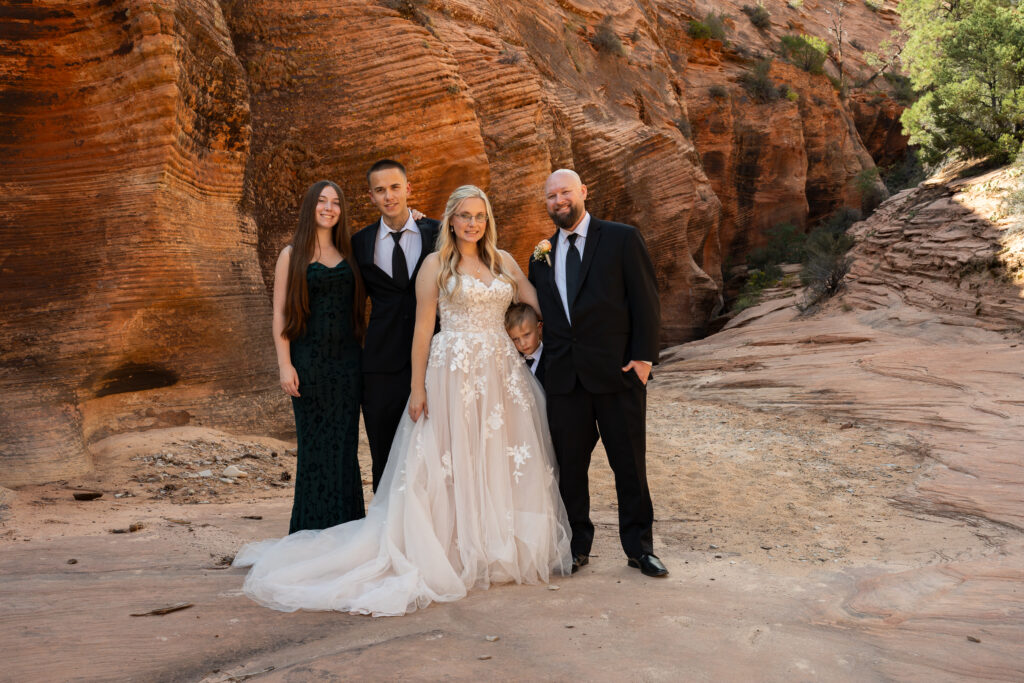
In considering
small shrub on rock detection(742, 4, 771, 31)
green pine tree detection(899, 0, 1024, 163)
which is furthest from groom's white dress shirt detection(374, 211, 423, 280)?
small shrub on rock detection(742, 4, 771, 31)

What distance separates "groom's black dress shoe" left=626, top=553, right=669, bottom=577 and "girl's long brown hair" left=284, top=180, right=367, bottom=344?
1986 millimetres

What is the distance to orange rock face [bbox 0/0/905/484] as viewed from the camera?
21.0 ft

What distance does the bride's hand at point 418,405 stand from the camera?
4039mm

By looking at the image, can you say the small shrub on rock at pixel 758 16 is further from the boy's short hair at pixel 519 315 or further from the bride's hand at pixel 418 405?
the bride's hand at pixel 418 405

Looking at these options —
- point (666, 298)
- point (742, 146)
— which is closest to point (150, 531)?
Result: point (666, 298)

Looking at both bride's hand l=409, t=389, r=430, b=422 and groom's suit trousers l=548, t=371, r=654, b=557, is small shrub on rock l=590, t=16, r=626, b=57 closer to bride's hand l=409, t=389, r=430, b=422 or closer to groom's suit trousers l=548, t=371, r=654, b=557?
groom's suit trousers l=548, t=371, r=654, b=557

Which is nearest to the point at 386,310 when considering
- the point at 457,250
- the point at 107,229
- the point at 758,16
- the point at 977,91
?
the point at 457,250

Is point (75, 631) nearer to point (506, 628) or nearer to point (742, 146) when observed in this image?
point (506, 628)

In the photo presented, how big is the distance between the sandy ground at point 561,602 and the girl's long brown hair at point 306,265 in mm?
1373

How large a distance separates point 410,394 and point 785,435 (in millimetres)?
6027

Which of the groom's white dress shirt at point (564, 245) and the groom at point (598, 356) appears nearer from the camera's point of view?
the groom at point (598, 356)

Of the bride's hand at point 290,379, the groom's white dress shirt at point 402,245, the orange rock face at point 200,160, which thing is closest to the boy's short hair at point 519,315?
the groom's white dress shirt at point 402,245

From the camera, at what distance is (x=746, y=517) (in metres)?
5.72

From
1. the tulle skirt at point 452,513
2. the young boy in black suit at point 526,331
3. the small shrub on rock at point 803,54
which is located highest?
the small shrub on rock at point 803,54
